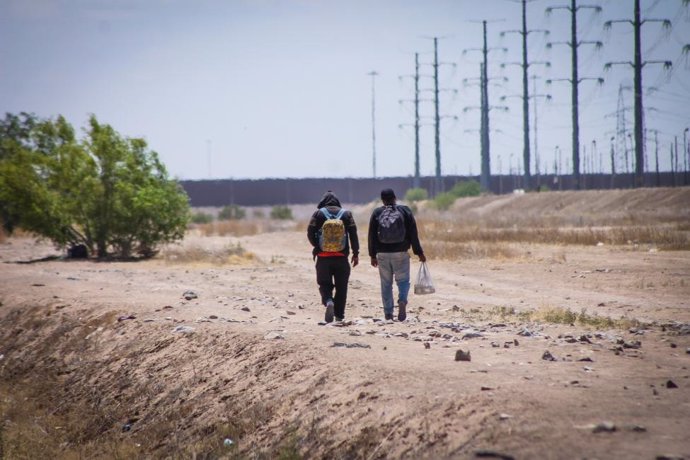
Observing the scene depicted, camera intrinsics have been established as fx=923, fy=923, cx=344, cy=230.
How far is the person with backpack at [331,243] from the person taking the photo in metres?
12.4

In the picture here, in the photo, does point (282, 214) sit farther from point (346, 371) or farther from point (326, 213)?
point (346, 371)

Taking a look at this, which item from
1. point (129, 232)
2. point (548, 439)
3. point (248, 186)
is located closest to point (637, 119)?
point (129, 232)

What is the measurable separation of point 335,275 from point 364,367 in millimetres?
3689

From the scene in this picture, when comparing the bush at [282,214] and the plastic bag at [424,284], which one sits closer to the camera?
the plastic bag at [424,284]

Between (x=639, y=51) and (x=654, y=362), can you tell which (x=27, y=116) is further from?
(x=654, y=362)

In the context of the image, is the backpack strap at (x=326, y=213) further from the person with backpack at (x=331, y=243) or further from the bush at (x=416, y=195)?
the bush at (x=416, y=195)

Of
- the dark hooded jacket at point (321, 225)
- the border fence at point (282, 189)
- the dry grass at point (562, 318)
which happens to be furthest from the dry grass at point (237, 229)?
the dark hooded jacket at point (321, 225)

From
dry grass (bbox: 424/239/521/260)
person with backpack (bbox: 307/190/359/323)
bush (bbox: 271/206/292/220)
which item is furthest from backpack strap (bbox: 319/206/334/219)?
bush (bbox: 271/206/292/220)

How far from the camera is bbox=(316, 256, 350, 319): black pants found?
12.6 meters

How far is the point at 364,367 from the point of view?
29.8 ft

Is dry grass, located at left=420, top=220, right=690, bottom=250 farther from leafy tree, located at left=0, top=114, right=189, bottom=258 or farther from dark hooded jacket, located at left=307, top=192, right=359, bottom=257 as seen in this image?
dark hooded jacket, located at left=307, top=192, right=359, bottom=257

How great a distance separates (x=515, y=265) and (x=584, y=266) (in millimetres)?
2150

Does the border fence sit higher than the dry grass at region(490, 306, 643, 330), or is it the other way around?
the border fence

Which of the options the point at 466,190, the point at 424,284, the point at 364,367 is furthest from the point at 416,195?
the point at 364,367
